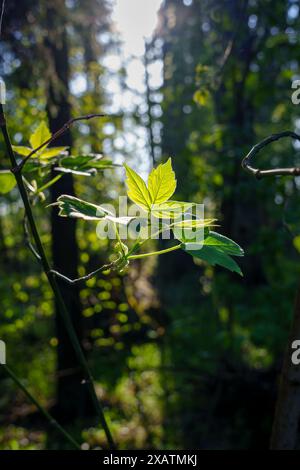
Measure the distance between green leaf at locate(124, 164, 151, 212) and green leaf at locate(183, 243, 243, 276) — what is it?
103 mm

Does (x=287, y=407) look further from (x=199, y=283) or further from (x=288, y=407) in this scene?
(x=199, y=283)

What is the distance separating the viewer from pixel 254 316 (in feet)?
10.4

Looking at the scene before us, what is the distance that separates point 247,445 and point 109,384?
6.03 ft

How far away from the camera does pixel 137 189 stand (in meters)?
0.75

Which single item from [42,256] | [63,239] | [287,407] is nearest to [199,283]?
[63,239]

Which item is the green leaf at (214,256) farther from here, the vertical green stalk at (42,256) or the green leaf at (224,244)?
the vertical green stalk at (42,256)

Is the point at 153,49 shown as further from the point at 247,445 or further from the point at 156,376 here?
the point at 156,376

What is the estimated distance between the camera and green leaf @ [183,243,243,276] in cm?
71

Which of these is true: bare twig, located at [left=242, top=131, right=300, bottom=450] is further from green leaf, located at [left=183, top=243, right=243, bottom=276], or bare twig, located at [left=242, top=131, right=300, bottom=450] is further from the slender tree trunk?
green leaf, located at [left=183, top=243, right=243, bottom=276]

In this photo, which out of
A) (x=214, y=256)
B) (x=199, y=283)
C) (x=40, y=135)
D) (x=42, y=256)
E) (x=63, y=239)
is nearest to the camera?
(x=214, y=256)

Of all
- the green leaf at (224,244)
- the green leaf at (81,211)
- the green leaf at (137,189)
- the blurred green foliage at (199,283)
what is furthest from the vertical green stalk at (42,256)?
the blurred green foliage at (199,283)

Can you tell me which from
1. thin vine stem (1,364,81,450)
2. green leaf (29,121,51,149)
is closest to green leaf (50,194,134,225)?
→ green leaf (29,121,51,149)

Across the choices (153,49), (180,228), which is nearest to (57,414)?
(153,49)

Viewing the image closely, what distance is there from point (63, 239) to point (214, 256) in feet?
11.8
